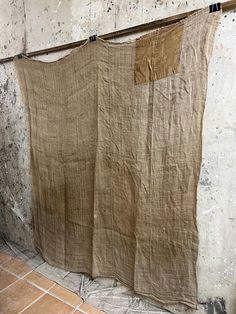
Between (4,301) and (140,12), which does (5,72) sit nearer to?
(140,12)

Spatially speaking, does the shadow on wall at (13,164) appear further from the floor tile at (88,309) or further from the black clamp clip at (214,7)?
the black clamp clip at (214,7)

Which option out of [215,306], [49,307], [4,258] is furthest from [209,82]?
[4,258]

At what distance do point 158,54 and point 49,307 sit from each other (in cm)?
158

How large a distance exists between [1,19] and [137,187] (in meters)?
1.62

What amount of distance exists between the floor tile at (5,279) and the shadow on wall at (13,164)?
0.28 m

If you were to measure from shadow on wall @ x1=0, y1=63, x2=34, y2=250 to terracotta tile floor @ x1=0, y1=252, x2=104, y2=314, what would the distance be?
28cm

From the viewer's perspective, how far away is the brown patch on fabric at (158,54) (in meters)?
1.06

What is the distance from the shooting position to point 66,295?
153 centimetres

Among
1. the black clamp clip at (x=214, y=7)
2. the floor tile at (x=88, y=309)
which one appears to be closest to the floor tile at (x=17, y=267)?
the floor tile at (x=88, y=309)

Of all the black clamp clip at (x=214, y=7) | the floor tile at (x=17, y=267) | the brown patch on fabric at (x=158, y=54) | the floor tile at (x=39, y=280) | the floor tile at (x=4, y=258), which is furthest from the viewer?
the floor tile at (x=4, y=258)

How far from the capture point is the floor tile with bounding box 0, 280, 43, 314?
1431 mm

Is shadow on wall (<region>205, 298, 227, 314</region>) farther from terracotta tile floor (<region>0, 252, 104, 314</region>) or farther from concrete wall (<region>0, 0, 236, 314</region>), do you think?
terracotta tile floor (<region>0, 252, 104, 314</region>)

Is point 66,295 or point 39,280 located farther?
point 39,280

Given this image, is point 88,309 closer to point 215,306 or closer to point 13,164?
point 215,306
